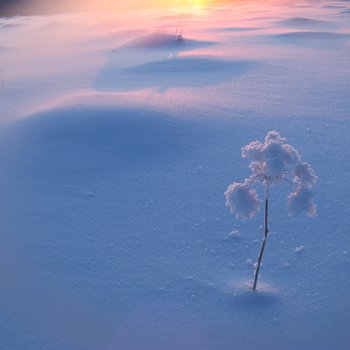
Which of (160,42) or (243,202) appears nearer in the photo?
(243,202)

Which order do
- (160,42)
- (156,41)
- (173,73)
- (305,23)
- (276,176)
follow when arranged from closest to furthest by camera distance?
(276,176), (173,73), (160,42), (156,41), (305,23)

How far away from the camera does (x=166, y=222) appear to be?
10.2ft

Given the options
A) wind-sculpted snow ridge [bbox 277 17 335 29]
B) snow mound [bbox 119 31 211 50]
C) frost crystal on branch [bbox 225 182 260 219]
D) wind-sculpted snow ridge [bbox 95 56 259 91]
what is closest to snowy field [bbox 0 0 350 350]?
wind-sculpted snow ridge [bbox 95 56 259 91]

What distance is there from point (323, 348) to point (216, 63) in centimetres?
→ 686

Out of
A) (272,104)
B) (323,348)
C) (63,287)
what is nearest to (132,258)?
(63,287)

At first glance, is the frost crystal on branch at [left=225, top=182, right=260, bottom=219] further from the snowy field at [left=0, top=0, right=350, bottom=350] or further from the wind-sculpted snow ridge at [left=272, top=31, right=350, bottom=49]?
the wind-sculpted snow ridge at [left=272, top=31, right=350, bottom=49]

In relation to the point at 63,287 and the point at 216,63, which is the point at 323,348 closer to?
the point at 63,287

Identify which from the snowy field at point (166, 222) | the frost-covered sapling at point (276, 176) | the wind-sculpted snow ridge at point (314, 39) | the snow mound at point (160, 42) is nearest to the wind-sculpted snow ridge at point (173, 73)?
the snowy field at point (166, 222)

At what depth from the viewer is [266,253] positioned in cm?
272

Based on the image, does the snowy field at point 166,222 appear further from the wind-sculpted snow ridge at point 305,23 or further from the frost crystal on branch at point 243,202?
the wind-sculpted snow ridge at point 305,23

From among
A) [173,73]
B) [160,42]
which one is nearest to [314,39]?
[160,42]

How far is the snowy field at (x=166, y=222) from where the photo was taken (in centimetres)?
221

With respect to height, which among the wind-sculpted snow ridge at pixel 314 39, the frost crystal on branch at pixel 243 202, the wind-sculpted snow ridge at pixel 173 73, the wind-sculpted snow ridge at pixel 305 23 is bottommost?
the frost crystal on branch at pixel 243 202

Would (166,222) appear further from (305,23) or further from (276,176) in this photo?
(305,23)
